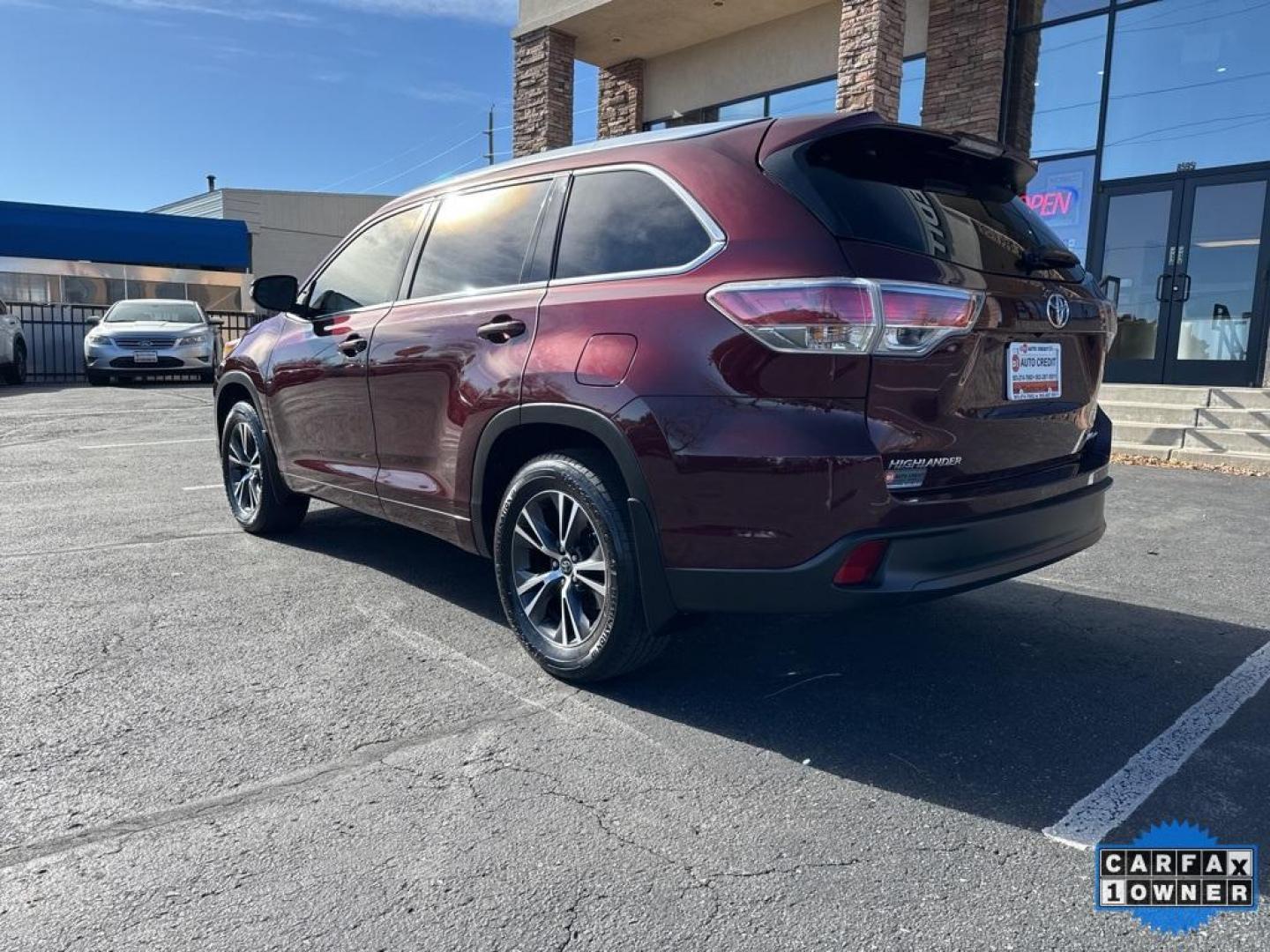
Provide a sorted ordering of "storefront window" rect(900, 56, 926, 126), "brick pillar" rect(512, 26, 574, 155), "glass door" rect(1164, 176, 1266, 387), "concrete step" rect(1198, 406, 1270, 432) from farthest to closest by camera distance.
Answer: "brick pillar" rect(512, 26, 574, 155)
"storefront window" rect(900, 56, 926, 126)
"glass door" rect(1164, 176, 1266, 387)
"concrete step" rect(1198, 406, 1270, 432)

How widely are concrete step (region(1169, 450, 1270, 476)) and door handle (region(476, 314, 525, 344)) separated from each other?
7.67 meters

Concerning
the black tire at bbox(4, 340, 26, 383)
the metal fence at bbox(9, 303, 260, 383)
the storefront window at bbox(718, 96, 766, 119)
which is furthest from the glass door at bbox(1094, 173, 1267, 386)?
the black tire at bbox(4, 340, 26, 383)

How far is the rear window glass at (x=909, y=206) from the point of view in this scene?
2740mm

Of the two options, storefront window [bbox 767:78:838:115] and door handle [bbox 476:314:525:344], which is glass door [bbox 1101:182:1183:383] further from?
door handle [bbox 476:314:525:344]

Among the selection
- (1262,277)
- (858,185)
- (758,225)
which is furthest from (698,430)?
(1262,277)

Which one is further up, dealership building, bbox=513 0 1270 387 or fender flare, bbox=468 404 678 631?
dealership building, bbox=513 0 1270 387

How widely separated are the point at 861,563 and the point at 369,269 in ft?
9.71

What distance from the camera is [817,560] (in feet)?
8.61

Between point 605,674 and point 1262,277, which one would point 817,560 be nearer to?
point 605,674

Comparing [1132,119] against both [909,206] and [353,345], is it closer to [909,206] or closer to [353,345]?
[909,206]

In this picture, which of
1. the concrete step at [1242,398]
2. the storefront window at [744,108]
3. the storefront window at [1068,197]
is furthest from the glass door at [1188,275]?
the storefront window at [744,108]

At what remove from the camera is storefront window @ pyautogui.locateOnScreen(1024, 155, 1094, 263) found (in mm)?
11297

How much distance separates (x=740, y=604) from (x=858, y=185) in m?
1.32

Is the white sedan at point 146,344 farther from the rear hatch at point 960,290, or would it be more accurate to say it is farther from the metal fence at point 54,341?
the rear hatch at point 960,290
